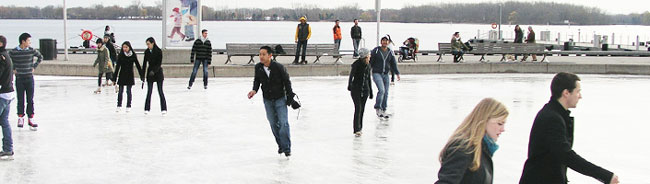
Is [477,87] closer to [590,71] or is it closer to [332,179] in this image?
[590,71]

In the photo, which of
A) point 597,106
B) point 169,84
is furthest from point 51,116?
point 597,106

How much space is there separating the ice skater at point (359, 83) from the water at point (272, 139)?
0.91ft

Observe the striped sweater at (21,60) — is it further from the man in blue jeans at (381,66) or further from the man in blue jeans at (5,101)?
the man in blue jeans at (381,66)

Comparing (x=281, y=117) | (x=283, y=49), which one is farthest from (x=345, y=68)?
(x=281, y=117)

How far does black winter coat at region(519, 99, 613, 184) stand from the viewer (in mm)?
5195

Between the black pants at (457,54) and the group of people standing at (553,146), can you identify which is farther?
the black pants at (457,54)

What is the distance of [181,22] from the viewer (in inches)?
982

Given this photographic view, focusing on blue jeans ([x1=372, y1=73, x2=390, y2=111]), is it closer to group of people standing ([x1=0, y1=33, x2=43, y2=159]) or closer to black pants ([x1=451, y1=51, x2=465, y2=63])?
group of people standing ([x1=0, y1=33, x2=43, y2=159])

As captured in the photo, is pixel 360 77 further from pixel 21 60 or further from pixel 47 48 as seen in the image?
pixel 47 48

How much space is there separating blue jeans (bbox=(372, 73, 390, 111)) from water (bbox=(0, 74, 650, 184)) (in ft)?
1.10

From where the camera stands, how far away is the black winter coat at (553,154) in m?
5.20

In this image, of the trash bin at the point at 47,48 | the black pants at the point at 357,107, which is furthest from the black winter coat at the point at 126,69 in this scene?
the trash bin at the point at 47,48

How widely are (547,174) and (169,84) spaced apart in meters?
17.1

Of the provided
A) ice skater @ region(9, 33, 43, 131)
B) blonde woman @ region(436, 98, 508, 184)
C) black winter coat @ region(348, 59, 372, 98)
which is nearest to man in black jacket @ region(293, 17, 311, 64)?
black winter coat @ region(348, 59, 372, 98)
